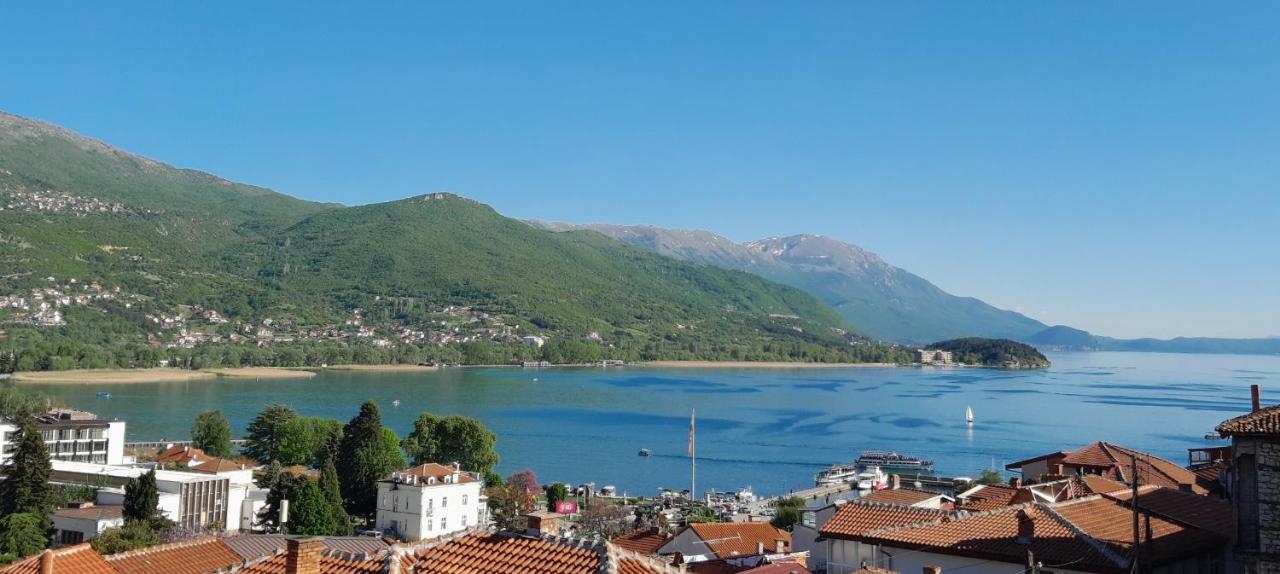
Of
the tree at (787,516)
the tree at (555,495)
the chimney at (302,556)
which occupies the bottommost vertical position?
the tree at (555,495)

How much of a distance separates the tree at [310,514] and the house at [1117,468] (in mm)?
15709

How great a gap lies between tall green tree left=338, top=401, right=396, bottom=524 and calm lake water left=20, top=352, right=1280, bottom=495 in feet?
44.9

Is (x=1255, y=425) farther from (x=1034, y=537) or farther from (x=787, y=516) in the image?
(x=787, y=516)

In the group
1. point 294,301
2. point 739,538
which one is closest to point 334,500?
point 739,538

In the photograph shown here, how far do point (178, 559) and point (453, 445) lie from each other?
28.2 metres

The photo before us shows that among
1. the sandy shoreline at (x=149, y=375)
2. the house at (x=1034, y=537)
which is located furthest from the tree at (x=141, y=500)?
the sandy shoreline at (x=149, y=375)

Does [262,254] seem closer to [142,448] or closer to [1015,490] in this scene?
[142,448]

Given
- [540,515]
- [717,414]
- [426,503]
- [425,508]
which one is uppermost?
[540,515]

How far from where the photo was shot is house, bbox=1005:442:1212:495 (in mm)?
14016

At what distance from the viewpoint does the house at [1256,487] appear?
754 centimetres

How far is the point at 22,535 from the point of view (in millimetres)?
20531

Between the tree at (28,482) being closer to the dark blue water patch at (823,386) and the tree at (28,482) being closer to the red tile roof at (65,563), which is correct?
the red tile roof at (65,563)

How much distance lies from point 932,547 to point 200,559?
25.2 ft

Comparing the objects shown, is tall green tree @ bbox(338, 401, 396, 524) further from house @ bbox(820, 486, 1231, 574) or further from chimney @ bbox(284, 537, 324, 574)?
chimney @ bbox(284, 537, 324, 574)
